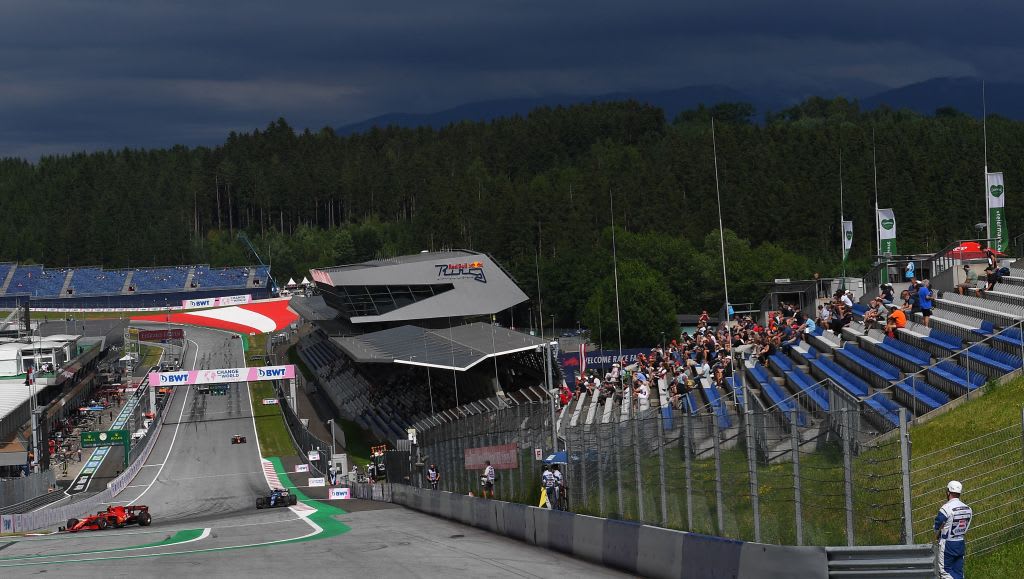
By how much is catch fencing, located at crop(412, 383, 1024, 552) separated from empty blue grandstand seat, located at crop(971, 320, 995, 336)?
5.19m

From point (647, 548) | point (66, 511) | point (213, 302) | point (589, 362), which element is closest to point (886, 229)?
point (589, 362)

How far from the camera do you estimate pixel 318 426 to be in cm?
8588

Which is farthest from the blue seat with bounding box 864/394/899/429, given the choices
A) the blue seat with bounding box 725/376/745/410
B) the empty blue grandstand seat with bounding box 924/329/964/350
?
the empty blue grandstand seat with bounding box 924/329/964/350

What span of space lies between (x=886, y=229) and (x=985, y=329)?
2661 cm

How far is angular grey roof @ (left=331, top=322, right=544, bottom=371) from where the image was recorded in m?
69.6

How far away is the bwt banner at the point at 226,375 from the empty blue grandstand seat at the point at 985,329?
2927 inches

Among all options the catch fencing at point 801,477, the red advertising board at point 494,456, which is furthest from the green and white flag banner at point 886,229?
the catch fencing at point 801,477

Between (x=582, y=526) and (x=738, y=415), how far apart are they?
5.67 metres

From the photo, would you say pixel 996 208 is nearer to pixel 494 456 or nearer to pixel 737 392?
pixel 737 392

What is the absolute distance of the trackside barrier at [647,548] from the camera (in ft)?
44.7

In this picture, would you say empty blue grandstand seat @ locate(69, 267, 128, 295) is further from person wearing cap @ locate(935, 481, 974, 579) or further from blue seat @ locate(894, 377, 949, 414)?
person wearing cap @ locate(935, 481, 974, 579)

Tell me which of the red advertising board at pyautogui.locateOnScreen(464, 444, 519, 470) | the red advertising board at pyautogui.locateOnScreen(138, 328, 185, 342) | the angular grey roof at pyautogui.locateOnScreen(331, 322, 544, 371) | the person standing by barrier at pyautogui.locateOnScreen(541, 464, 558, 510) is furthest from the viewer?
the red advertising board at pyautogui.locateOnScreen(138, 328, 185, 342)

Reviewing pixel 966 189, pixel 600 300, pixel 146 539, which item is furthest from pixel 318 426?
pixel 966 189

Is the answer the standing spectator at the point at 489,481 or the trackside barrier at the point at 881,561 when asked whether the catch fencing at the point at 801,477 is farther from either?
the standing spectator at the point at 489,481
